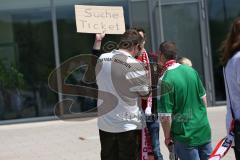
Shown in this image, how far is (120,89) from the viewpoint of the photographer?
5180 mm

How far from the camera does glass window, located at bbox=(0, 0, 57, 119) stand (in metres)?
14.2

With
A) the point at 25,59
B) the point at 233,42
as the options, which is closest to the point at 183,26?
the point at 25,59

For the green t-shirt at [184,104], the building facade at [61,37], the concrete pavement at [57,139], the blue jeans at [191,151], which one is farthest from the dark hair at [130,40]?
the building facade at [61,37]

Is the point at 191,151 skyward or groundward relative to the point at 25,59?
groundward

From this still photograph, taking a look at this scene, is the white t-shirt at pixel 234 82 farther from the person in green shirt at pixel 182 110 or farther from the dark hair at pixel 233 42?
the person in green shirt at pixel 182 110

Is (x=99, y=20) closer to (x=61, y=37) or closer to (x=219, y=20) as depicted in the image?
(x=61, y=37)

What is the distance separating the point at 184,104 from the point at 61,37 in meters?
9.55

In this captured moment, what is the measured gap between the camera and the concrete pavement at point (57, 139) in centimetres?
907

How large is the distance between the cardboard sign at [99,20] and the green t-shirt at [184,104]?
1442 mm

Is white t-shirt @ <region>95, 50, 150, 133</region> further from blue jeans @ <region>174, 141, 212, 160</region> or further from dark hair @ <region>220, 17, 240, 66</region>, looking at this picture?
dark hair @ <region>220, 17, 240, 66</region>

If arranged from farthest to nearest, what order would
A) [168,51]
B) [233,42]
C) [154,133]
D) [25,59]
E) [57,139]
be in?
[25,59] < [57,139] < [154,133] < [168,51] < [233,42]

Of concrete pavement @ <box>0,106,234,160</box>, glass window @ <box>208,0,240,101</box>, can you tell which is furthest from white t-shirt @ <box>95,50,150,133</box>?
glass window @ <box>208,0,240,101</box>

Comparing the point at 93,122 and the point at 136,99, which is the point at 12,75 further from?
the point at 136,99

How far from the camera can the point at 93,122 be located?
42.7 feet
